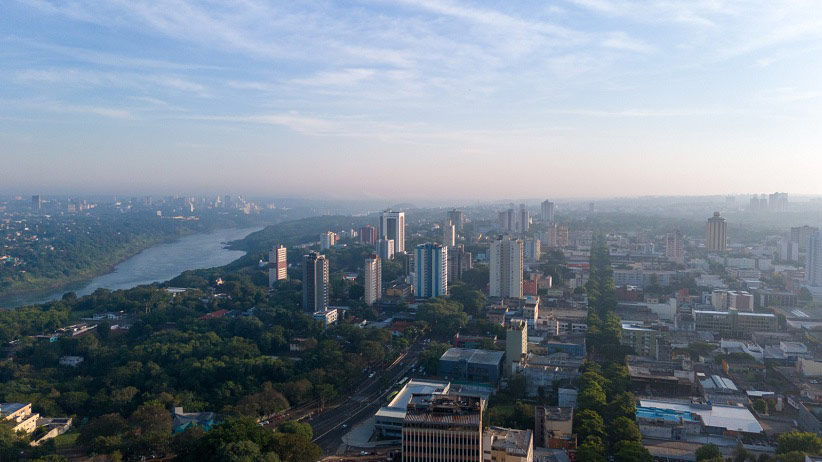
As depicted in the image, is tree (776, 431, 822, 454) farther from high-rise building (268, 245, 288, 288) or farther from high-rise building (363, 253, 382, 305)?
high-rise building (268, 245, 288, 288)

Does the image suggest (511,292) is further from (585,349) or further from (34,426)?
(34,426)

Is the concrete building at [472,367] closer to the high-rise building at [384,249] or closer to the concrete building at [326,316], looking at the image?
the concrete building at [326,316]

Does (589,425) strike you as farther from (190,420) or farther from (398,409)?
(190,420)

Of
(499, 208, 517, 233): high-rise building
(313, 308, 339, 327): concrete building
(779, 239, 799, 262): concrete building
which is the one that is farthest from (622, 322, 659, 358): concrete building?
(499, 208, 517, 233): high-rise building

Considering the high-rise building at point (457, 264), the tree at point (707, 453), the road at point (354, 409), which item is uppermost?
the high-rise building at point (457, 264)

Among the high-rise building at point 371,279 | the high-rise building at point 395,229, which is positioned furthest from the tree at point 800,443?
the high-rise building at point 395,229

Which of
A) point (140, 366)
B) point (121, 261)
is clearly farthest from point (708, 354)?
point (121, 261)
